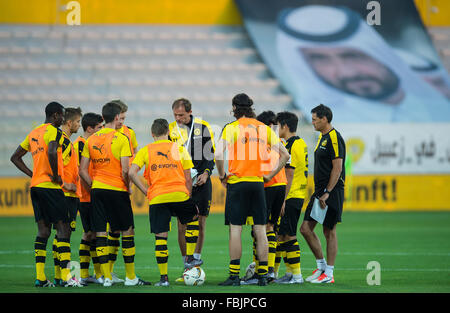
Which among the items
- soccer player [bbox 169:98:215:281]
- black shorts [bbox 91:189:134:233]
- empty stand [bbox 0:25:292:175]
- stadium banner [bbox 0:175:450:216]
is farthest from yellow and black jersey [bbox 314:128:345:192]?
empty stand [bbox 0:25:292:175]

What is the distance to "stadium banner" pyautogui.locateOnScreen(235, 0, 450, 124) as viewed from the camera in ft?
101

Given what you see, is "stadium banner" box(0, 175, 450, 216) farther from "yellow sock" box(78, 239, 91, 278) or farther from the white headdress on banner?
"yellow sock" box(78, 239, 91, 278)

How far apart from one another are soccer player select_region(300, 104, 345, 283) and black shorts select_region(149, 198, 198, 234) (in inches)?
63.7

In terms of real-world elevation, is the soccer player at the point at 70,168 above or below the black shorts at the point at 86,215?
above

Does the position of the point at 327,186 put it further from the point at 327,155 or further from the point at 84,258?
the point at 84,258

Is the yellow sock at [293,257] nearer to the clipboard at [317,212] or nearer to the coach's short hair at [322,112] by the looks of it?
the clipboard at [317,212]

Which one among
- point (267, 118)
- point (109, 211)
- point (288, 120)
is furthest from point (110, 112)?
point (288, 120)

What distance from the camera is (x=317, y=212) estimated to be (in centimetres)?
965

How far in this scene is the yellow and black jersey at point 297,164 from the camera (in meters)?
9.84

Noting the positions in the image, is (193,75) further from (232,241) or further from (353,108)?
(232,241)

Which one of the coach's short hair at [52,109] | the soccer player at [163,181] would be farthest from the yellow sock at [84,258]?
the coach's short hair at [52,109]

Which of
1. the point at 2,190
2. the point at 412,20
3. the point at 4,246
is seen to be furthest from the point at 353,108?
the point at 4,246

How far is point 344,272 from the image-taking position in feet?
35.1

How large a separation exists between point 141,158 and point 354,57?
2472cm
